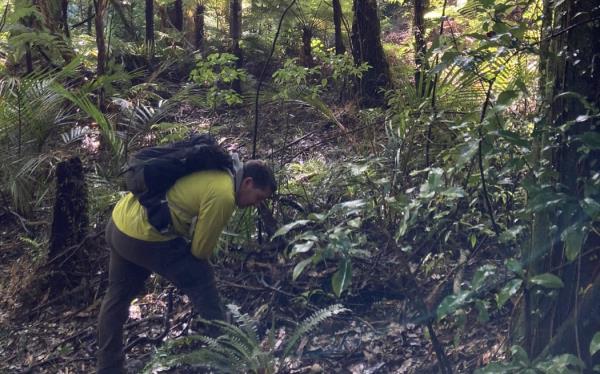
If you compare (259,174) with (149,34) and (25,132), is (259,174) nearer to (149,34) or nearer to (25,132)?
(25,132)

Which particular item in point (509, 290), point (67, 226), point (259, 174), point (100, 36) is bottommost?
point (67, 226)

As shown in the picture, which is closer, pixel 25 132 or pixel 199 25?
pixel 25 132

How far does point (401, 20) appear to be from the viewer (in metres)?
17.8

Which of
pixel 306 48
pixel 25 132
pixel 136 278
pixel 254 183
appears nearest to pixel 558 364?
pixel 254 183

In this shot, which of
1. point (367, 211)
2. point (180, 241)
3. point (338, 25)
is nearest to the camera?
point (180, 241)

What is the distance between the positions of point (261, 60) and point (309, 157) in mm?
5582

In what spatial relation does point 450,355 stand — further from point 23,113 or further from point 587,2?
point 23,113

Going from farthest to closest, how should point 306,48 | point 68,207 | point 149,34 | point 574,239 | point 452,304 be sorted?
point 149,34 → point 306,48 → point 68,207 → point 452,304 → point 574,239

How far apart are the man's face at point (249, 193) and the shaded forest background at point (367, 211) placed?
1.58ft

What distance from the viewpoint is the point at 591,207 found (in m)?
2.84

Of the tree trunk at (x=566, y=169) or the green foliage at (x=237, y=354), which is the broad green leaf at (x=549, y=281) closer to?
the tree trunk at (x=566, y=169)

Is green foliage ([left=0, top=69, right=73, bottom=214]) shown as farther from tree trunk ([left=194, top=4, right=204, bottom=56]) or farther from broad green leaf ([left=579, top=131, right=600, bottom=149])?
tree trunk ([left=194, top=4, right=204, bottom=56])

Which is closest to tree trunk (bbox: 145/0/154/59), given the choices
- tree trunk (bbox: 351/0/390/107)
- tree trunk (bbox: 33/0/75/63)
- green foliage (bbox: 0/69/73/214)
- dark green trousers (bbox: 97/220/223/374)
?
tree trunk (bbox: 33/0/75/63)

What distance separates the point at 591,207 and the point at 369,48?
24.7 feet
